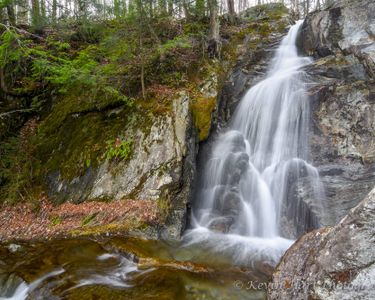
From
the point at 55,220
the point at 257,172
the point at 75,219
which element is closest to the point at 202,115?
the point at 257,172

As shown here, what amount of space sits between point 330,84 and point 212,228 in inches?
198

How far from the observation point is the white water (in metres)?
7.48

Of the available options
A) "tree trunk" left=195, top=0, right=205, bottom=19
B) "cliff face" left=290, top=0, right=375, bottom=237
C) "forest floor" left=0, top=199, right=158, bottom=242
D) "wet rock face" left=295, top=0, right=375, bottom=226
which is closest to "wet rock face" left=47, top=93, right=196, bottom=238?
"forest floor" left=0, top=199, right=158, bottom=242

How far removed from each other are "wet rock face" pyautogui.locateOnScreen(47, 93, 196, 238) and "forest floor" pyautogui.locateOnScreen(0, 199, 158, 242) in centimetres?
30

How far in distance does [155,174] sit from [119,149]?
1485 mm

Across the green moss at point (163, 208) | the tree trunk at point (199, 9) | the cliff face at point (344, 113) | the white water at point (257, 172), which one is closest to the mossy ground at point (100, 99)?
the tree trunk at point (199, 9)

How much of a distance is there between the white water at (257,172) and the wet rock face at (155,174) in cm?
74

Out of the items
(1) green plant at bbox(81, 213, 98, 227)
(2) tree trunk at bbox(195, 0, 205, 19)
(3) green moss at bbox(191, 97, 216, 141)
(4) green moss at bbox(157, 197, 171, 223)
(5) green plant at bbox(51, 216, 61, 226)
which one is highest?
(2) tree trunk at bbox(195, 0, 205, 19)

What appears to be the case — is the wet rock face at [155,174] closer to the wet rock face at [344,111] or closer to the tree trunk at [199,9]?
the wet rock face at [344,111]

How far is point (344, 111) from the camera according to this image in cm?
823

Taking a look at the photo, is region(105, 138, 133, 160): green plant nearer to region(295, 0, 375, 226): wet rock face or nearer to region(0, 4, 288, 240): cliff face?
region(0, 4, 288, 240): cliff face

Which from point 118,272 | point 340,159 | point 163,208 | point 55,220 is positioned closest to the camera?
point 118,272

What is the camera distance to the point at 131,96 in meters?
10.4

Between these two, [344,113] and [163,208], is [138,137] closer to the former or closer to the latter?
[163,208]
